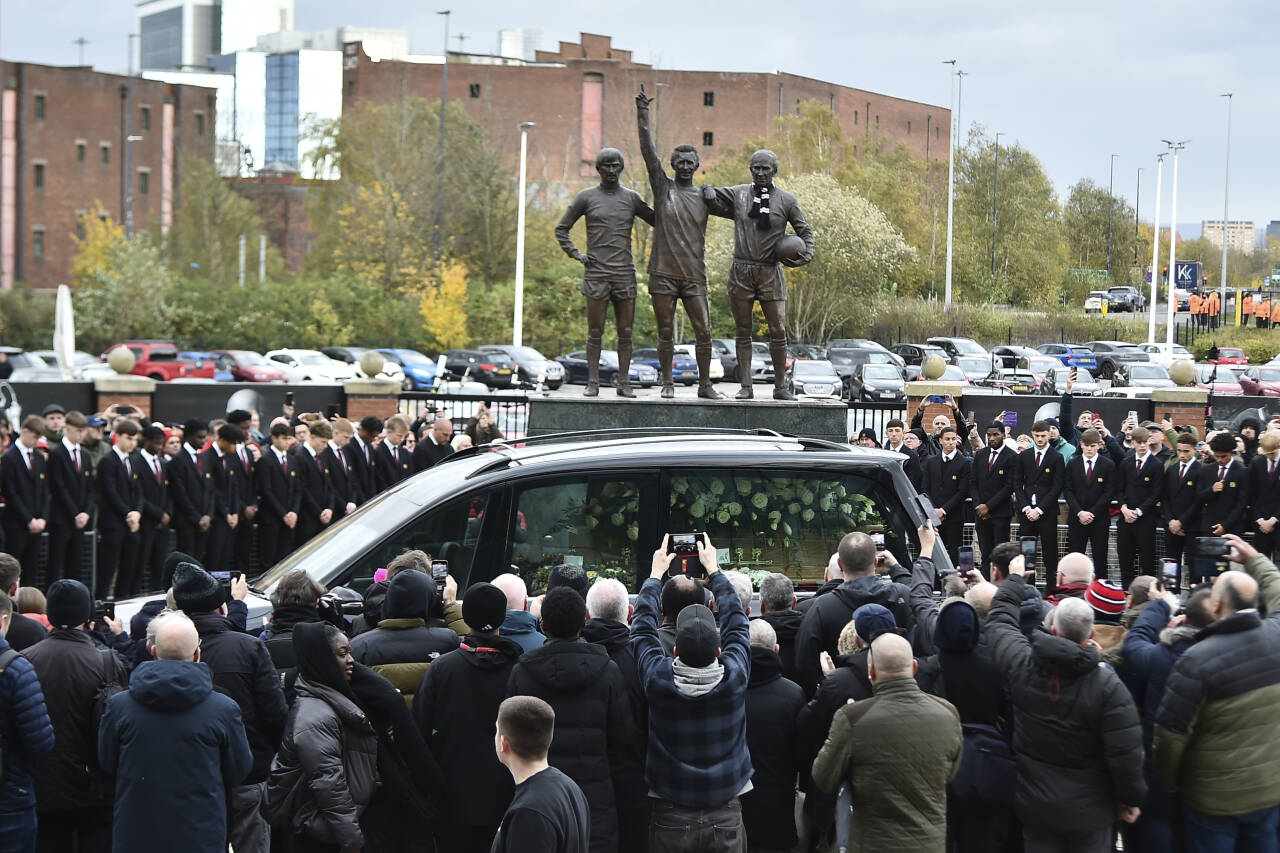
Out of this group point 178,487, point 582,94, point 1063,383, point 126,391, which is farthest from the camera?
point 582,94

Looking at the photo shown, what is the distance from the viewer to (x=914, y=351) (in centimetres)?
5341

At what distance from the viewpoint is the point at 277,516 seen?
14.5 m

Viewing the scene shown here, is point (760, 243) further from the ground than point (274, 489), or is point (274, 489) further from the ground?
point (760, 243)

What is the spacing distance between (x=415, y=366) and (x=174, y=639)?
4334cm

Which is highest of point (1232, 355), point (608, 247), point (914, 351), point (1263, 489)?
point (608, 247)

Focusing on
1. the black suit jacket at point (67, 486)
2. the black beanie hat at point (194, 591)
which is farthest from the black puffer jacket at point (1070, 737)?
the black suit jacket at point (67, 486)

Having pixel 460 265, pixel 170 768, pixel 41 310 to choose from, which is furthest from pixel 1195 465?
pixel 41 310

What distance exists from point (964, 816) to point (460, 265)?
50733mm

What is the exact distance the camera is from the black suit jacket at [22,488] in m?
13.2

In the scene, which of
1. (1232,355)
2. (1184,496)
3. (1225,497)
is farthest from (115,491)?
(1232,355)

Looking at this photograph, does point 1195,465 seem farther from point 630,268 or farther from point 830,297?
point 830,297

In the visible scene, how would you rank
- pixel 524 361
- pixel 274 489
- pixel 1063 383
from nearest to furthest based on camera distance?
pixel 274 489 < pixel 1063 383 < pixel 524 361

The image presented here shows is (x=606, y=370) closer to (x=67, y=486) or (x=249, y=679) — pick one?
(x=67, y=486)

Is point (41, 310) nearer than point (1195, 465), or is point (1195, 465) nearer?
point (1195, 465)
